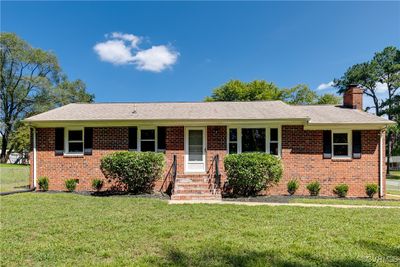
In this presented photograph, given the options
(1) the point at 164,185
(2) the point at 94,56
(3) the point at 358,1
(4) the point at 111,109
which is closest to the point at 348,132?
(3) the point at 358,1

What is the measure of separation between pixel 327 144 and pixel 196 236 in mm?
8313

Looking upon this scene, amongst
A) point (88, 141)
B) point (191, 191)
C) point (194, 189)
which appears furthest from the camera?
point (88, 141)

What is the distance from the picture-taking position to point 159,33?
2289 cm

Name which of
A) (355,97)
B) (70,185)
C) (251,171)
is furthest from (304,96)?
(70,185)

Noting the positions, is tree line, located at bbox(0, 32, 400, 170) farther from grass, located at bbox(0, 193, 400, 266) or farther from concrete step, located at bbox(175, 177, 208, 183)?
grass, located at bbox(0, 193, 400, 266)

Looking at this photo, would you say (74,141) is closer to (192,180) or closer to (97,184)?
(97,184)

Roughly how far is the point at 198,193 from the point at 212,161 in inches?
75.2

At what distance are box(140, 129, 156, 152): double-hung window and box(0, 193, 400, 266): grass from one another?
168 inches

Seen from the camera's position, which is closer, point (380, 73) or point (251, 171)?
point (251, 171)

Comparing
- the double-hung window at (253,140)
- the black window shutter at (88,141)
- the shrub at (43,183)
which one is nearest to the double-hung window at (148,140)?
the black window shutter at (88,141)

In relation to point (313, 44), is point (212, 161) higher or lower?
lower

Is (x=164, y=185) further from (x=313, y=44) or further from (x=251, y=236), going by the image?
(x=313, y=44)

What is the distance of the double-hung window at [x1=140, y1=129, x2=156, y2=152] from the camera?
1169 cm

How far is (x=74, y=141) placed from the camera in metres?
11.8
